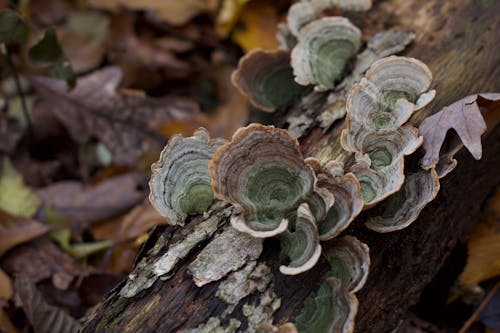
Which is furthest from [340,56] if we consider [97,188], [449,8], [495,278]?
[97,188]

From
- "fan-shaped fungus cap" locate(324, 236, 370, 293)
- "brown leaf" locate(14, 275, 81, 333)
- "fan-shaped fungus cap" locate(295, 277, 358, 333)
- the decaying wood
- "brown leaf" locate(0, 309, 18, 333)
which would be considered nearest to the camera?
"fan-shaped fungus cap" locate(295, 277, 358, 333)

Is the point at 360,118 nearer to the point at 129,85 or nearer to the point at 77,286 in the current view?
the point at 77,286

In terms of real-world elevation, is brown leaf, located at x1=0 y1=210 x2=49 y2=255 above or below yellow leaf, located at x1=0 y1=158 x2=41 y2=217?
above

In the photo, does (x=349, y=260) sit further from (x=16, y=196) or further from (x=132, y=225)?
(x=16, y=196)

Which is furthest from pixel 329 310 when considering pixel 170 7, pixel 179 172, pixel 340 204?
pixel 170 7

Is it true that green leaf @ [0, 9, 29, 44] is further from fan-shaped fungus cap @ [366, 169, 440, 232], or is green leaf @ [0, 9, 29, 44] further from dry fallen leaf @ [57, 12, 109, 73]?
fan-shaped fungus cap @ [366, 169, 440, 232]

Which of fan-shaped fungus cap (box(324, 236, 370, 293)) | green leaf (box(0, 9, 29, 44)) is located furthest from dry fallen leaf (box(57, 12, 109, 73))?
fan-shaped fungus cap (box(324, 236, 370, 293))
